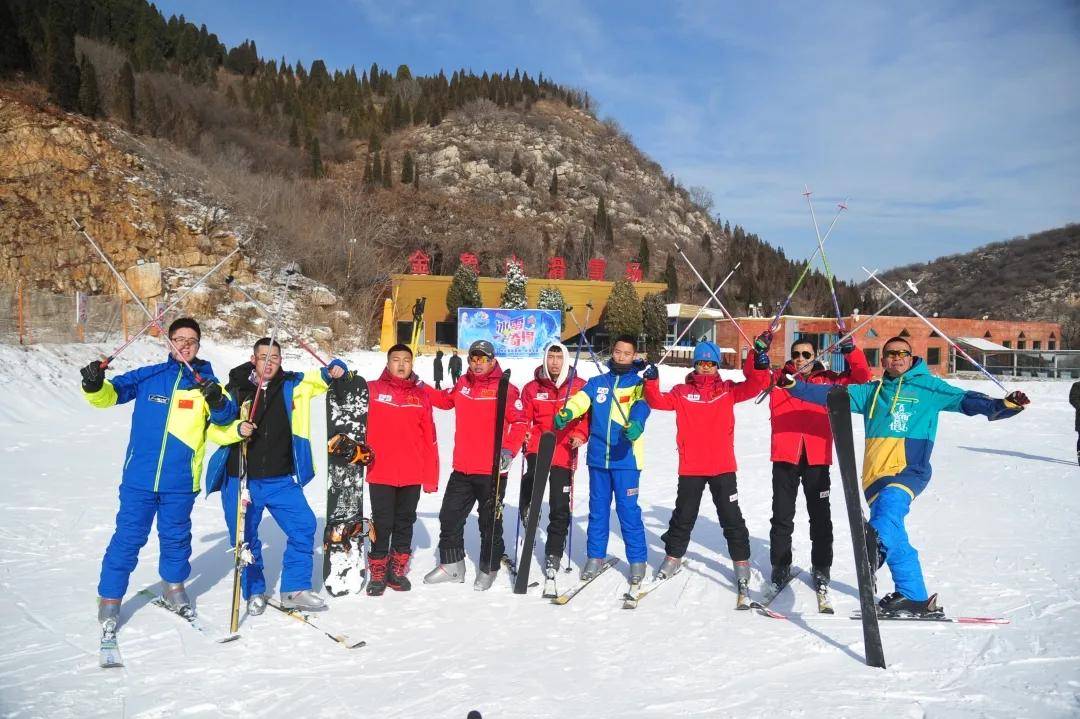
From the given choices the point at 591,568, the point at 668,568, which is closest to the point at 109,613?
the point at 591,568

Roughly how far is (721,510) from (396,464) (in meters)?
2.43

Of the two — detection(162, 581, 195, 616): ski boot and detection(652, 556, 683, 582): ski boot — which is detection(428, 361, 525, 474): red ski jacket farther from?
detection(162, 581, 195, 616): ski boot

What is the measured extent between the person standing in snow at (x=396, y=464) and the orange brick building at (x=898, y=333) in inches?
1207

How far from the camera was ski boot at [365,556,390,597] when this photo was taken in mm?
4898

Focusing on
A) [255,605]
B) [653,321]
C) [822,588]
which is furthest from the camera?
[653,321]

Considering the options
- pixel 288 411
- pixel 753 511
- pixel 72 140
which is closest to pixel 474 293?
pixel 72 140

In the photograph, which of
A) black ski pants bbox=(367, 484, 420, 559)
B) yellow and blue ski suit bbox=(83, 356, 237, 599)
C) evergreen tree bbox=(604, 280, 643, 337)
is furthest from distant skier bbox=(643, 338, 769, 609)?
evergreen tree bbox=(604, 280, 643, 337)

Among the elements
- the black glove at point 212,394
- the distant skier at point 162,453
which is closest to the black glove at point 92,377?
the distant skier at point 162,453

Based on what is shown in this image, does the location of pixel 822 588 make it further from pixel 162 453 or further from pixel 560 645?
pixel 162 453

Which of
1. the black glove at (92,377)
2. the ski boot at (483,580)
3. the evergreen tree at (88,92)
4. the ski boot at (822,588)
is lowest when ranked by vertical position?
the ski boot at (483,580)

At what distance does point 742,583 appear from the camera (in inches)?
190

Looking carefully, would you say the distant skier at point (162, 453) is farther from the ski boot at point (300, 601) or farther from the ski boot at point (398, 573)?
the ski boot at point (398, 573)

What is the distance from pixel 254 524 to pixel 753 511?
218 inches

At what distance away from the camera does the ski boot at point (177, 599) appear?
14.2 ft
